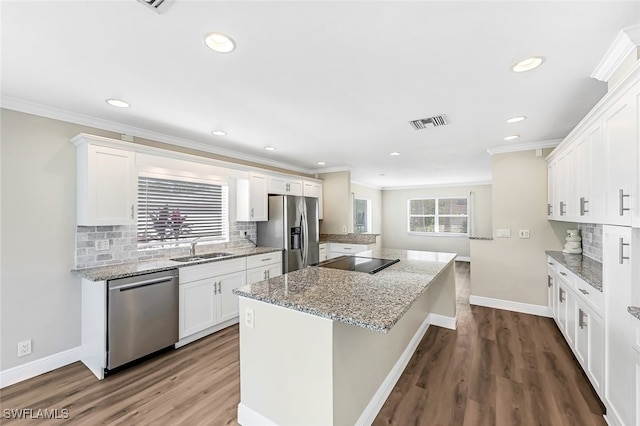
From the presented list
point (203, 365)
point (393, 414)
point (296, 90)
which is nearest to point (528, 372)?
point (393, 414)

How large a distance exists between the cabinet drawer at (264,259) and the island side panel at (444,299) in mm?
2176

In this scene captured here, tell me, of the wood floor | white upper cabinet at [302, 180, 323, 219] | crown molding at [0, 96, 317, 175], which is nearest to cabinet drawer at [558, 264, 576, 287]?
the wood floor

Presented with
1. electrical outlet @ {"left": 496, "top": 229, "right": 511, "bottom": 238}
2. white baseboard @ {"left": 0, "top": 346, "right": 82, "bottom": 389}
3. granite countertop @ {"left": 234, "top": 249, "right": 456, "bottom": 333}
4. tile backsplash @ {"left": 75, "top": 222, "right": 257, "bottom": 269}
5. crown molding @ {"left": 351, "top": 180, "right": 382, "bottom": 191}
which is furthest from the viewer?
crown molding @ {"left": 351, "top": 180, "right": 382, "bottom": 191}

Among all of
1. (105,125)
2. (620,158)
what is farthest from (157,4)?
(620,158)

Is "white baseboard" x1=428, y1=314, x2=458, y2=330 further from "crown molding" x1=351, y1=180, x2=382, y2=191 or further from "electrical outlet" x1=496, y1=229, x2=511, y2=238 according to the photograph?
"crown molding" x1=351, y1=180, x2=382, y2=191

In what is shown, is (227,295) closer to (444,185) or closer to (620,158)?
(620,158)

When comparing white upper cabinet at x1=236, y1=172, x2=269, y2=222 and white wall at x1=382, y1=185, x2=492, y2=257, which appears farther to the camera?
white wall at x1=382, y1=185, x2=492, y2=257

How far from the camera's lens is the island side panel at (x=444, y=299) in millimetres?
3316

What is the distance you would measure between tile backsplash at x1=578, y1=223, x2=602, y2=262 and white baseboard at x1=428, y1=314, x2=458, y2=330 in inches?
63.4

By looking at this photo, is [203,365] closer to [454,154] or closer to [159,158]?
[159,158]

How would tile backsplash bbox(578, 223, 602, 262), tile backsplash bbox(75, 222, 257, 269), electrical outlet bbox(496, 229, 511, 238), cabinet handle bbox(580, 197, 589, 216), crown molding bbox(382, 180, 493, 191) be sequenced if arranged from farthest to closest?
crown molding bbox(382, 180, 493, 191)
electrical outlet bbox(496, 229, 511, 238)
tile backsplash bbox(578, 223, 602, 262)
tile backsplash bbox(75, 222, 257, 269)
cabinet handle bbox(580, 197, 589, 216)

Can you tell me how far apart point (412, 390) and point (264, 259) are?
245cm

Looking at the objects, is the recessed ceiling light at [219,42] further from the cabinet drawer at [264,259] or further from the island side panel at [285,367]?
the cabinet drawer at [264,259]

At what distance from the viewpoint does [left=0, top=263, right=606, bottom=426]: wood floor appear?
1.87 m
